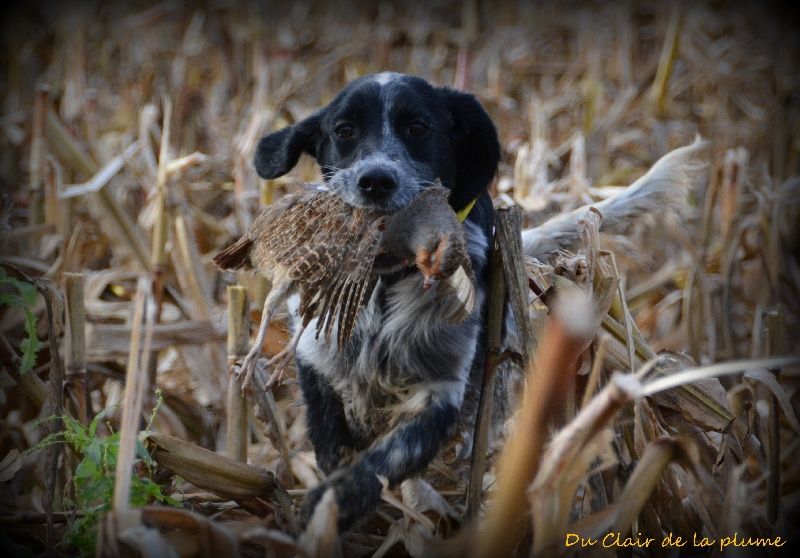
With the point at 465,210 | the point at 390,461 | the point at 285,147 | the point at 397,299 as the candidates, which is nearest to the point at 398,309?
the point at 397,299

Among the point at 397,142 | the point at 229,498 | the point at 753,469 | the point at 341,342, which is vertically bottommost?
the point at 753,469

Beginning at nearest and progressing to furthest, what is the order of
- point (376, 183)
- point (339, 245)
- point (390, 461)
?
point (339, 245) < point (390, 461) < point (376, 183)

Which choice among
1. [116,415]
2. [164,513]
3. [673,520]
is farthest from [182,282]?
[673,520]

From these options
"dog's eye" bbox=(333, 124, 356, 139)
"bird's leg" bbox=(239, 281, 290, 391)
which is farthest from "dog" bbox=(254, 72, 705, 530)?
"bird's leg" bbox=(239, 281, 290, 391)

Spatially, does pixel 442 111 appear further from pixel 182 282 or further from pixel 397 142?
pixel 182 282

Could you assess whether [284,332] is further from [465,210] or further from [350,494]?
[350,494]

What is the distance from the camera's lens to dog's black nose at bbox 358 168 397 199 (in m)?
2.55

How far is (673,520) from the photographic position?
2168 mm

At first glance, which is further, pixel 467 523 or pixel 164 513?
pixel 467 523

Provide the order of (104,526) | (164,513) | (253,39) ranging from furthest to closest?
1. (253,39)
2. (164,513)
3. (104,526)

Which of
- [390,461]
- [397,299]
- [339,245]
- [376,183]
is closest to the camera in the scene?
[339,245]

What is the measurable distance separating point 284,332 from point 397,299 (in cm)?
59

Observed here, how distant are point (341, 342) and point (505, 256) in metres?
0.47

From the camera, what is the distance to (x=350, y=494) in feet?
7.62
